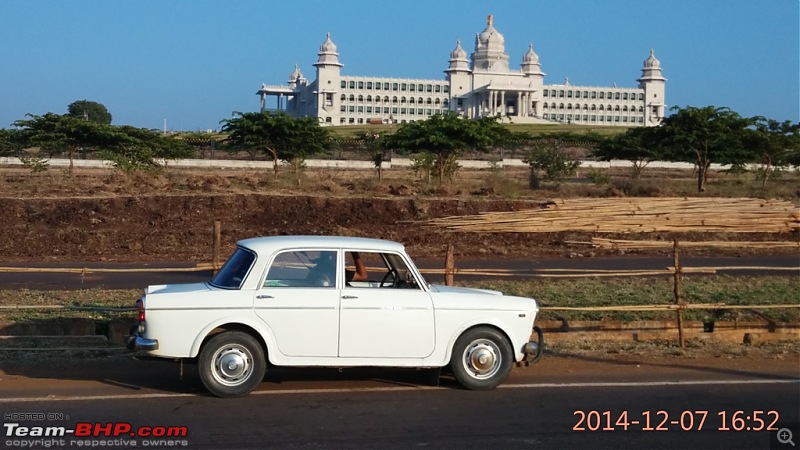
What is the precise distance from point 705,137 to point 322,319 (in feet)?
124

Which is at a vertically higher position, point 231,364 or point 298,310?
point 298,310

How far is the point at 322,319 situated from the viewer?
9.01 metres

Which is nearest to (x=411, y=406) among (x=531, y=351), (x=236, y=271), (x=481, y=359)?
(x=481, y=359)

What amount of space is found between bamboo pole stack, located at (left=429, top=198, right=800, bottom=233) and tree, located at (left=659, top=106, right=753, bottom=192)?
16691 mm

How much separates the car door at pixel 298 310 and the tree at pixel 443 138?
97.2 ft

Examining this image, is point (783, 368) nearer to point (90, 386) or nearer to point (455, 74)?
point (90, 386)

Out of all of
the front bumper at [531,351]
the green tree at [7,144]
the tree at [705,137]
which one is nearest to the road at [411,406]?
the front bumper at [531,351]

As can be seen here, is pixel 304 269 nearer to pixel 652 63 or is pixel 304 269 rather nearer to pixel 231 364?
pixel 231 364

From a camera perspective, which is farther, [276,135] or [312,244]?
[276,135]

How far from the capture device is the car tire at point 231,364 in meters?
8.81

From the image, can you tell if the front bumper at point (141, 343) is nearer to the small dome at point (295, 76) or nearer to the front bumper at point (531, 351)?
the front bumper at point (531, 351)

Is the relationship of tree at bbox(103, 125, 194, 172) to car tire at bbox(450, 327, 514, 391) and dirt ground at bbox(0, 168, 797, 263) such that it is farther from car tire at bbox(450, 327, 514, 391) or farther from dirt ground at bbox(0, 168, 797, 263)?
car tire at bbox(450, 327, 514, 391)

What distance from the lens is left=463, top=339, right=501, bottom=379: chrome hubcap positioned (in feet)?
30.6

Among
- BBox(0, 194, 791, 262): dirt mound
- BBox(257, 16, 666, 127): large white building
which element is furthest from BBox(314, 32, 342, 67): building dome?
BBox(0, 194, 791, 262): dirt mound
